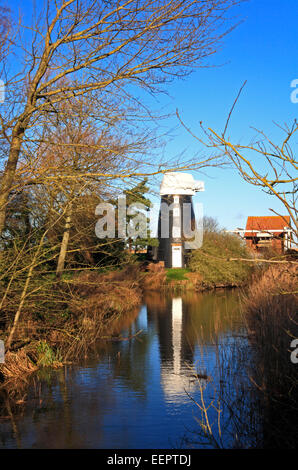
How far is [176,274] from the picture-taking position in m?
30.1

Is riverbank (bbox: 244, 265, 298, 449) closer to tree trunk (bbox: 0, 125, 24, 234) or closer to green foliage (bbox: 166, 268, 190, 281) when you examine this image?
tree trunk (bbox: 0, 125, 24, 234)

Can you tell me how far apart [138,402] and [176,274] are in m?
22.6

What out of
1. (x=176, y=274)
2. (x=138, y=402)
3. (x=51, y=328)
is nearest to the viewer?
(x=138, y=402)

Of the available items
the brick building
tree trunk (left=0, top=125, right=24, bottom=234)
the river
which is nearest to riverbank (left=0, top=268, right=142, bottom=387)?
the river

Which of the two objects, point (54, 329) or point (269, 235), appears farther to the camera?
point (54, 329)

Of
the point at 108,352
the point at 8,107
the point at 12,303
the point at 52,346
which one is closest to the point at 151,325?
the point at 108,352

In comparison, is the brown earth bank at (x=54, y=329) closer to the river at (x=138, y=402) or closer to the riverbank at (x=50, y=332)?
the riverbank at (x=50, y=332)

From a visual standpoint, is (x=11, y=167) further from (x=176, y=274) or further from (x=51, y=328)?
(x=176, y=274)

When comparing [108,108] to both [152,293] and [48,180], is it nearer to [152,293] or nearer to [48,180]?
[48,180]

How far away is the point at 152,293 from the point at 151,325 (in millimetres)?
10362

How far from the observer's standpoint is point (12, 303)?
859 cm

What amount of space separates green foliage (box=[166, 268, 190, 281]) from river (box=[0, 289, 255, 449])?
1650 cm

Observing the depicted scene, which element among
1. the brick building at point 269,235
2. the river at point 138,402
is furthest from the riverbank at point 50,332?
the brick building at point 269,235

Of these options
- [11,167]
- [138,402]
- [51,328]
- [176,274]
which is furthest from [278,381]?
[176,274]
